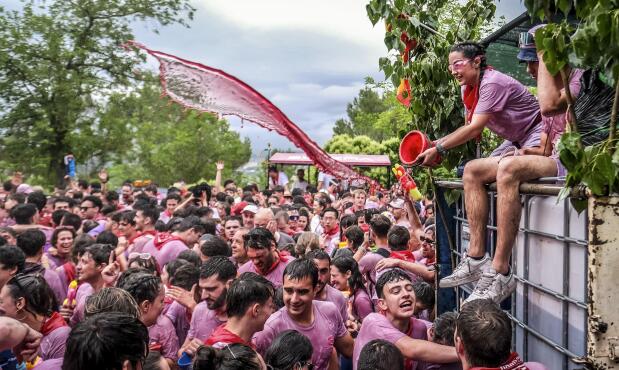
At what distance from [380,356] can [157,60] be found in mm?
2477

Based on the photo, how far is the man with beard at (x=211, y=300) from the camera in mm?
4371

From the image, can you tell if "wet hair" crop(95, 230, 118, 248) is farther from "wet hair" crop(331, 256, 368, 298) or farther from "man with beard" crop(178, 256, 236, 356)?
"wet hair" crop(331, 256, 368, 298)

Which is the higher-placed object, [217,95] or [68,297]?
[217,95]

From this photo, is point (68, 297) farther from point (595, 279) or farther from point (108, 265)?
point (595, 279)

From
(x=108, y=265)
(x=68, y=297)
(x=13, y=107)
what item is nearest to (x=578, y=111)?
(x=108, y=265)

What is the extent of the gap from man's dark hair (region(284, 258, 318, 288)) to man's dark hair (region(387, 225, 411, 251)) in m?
2.22

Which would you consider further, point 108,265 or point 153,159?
point 153,159

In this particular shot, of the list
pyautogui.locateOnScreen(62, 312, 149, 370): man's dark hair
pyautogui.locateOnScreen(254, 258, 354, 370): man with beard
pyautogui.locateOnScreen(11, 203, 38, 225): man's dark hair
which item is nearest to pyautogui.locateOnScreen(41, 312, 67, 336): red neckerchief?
pyautogui.locateOnScreen(254, 258, 354, 370): man with beard

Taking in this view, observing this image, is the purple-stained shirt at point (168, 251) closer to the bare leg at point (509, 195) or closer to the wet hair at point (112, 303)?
the wet hair at point (112, 303)

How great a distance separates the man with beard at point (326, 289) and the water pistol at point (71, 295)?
221cm

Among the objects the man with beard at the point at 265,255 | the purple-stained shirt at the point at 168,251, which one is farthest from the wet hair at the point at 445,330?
the purple-stained shirt at the point at 168,251

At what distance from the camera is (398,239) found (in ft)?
20.7

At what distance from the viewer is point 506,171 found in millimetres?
3256

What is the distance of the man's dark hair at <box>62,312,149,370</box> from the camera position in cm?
259
